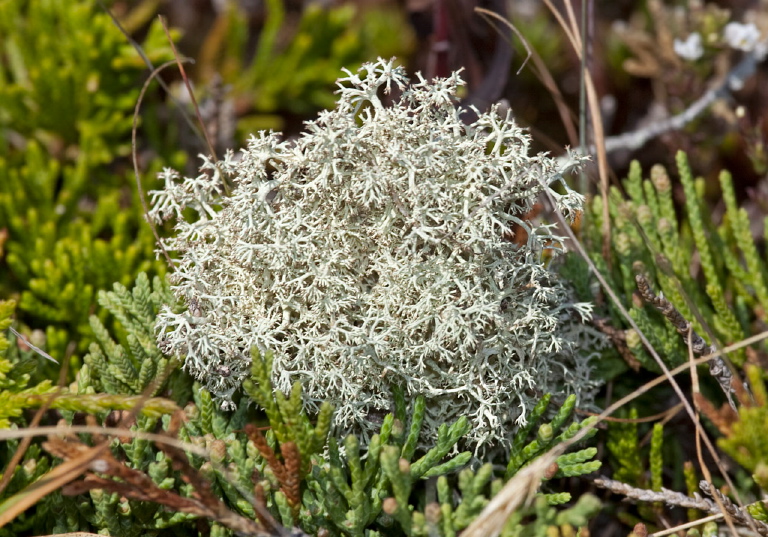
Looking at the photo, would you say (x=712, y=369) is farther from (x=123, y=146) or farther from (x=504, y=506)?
(x=123, y=146)

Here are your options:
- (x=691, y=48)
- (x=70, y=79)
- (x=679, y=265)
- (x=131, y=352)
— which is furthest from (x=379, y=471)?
(x=691, y=48)

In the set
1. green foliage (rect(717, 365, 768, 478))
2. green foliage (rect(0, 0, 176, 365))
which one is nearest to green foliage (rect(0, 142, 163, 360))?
green foliage (rect(0, 0, 176, 365))

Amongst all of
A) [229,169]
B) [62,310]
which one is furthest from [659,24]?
[62,310]

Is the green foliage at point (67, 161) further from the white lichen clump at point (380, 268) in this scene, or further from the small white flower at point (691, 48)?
the small white flower at point (691, 48)

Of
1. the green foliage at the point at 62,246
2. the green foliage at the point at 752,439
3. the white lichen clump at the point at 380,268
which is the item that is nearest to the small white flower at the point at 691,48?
the white lichen clump at the point at 380,268

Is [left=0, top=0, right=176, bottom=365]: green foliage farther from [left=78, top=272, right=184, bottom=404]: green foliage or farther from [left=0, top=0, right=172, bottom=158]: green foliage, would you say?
[left=78, top=272, right=184, bottom=404]: green foliage

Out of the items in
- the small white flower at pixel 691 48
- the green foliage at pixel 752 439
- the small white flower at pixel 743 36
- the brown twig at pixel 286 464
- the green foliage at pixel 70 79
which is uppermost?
the green foliage at pixel 70 79
